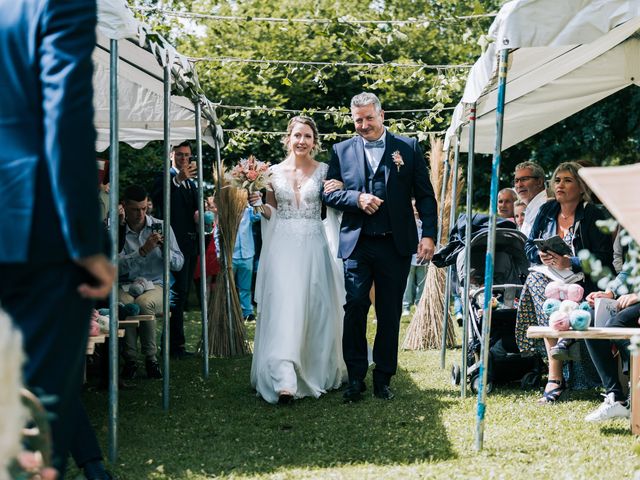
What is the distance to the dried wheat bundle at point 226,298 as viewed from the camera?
10281 mm

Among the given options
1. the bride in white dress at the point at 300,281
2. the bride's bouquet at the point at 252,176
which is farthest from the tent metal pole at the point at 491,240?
the bride's bouquet at the point at 252,176

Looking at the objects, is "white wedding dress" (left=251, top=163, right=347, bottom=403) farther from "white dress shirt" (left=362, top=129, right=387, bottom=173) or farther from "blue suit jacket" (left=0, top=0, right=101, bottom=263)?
"blue suit jacket" (left=0, top=0, right=101, bottom=263)

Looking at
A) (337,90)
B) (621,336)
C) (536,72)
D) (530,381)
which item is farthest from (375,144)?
(337,90)

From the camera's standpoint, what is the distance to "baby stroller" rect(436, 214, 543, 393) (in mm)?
7934

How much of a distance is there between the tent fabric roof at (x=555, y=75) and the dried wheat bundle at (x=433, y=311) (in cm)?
82

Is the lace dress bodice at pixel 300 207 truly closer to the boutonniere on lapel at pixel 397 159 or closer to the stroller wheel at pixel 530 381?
the boutonniere on lapel at pixel 397 159

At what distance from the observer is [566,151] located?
Answer: 20.6 meters

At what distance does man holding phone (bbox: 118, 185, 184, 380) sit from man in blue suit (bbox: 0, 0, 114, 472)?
5757 mm

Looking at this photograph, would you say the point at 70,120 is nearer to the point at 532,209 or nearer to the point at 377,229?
the point at 377,229

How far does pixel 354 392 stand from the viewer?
23.3 ft

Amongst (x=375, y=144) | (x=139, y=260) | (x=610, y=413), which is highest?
(x=375, y=144)

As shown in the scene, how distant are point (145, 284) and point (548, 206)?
10.8ft

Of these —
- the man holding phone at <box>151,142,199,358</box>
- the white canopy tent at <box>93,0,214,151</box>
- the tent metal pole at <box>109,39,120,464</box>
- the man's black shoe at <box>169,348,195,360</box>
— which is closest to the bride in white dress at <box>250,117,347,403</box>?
the white canopy tent at <box>93,0,214,151</box>

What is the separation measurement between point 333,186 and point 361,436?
2.08 metres
